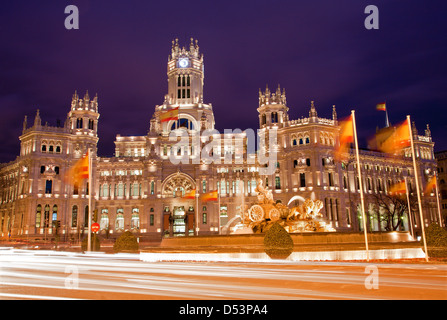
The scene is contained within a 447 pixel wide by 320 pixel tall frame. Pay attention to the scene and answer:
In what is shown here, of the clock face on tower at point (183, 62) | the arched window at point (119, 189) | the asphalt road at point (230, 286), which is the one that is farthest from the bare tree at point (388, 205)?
the asphalt road at point (230, 286)

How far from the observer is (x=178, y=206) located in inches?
3489

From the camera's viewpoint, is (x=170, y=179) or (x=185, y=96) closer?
(x=170, y=179)

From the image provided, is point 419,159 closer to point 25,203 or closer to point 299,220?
point 299,220

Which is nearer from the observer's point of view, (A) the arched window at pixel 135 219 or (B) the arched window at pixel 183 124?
(A) the arched window at pixel 135 219

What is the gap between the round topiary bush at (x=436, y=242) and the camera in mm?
26031

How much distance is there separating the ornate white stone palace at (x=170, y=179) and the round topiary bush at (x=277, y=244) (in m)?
54.2

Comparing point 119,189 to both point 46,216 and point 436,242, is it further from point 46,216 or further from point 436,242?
point 436,242

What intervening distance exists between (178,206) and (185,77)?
1486 inches

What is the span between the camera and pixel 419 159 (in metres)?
97.8

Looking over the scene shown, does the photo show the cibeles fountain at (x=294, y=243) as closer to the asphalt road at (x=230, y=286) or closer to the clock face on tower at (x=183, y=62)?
the asphalt road at (x=230, y=286)

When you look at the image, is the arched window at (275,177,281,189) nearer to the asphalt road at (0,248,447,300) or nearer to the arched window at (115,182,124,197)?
the arched window at (115,182,124,197)

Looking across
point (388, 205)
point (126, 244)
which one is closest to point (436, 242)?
point (126, 244)

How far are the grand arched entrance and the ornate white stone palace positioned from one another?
0.74ft

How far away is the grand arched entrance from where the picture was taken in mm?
87125
